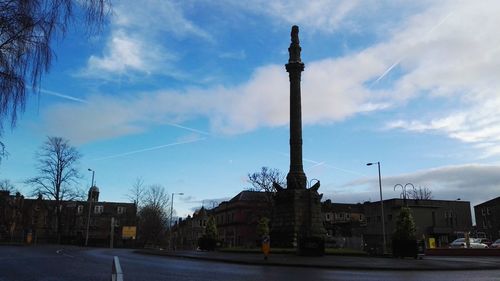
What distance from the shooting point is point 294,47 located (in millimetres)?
41531

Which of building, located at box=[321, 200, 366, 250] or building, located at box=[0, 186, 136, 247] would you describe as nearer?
building, located at box=[321, 200, 366, 250]

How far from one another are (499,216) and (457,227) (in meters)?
12.9

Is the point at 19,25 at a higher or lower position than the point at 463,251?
higher

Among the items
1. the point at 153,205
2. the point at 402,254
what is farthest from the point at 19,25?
the point at 153,205

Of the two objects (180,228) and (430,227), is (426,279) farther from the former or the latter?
(180,228)

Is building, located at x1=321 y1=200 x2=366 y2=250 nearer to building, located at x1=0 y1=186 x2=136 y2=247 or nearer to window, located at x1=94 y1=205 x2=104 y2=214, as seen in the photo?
building, located at x1=0 y1=186 x2=136 y2=247

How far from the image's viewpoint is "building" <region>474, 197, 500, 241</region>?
97.2 m

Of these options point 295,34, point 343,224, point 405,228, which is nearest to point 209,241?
point 405,228

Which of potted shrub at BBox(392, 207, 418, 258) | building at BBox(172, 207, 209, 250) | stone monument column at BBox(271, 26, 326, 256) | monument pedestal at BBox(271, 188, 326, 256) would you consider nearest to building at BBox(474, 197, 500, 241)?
building at BBox(172, 207, 209, 250)

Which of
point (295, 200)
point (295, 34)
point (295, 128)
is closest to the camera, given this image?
point (295, 200)

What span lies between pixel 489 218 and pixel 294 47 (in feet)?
264

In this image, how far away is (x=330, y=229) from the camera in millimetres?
76688

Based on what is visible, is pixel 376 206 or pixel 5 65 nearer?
pixel 5 65

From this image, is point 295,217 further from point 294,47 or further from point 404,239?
point 294,47
